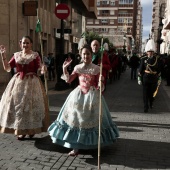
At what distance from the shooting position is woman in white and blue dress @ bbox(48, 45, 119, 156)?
5.12 metres

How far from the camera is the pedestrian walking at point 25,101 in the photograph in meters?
5.78

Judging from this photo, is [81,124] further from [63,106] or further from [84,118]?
[63,106]

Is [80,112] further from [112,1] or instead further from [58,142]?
[112,1]

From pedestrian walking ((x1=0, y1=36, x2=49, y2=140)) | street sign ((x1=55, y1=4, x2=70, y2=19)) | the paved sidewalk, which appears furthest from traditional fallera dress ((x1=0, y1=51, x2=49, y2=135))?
street sign ((x1=55, y1=4, x2=70, y2=19))

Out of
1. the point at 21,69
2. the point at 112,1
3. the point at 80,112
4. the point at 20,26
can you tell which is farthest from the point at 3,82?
the point at 112,1

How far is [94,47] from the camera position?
6062 mm

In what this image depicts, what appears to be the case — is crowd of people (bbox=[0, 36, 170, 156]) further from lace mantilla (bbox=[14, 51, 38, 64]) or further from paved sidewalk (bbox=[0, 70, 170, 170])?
paved sidewalk (bbox=[0, 70, 170, 170])

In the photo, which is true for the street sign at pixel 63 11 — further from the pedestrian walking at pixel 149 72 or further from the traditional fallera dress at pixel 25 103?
the traditional fallera dress at pixel 25 103

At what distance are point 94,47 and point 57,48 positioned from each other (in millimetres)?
20747

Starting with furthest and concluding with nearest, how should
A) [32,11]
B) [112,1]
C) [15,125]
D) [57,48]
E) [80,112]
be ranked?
[112,1] < [57,48] < [32,11] < [15,125] < [80,112]

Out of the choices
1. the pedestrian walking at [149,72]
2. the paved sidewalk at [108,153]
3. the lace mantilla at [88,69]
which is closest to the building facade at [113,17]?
the pedestrian walking at [149,72]

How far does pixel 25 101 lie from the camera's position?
5.81 metres

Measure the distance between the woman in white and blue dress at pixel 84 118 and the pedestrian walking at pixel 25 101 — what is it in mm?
580

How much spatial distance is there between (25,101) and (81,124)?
125 cm
